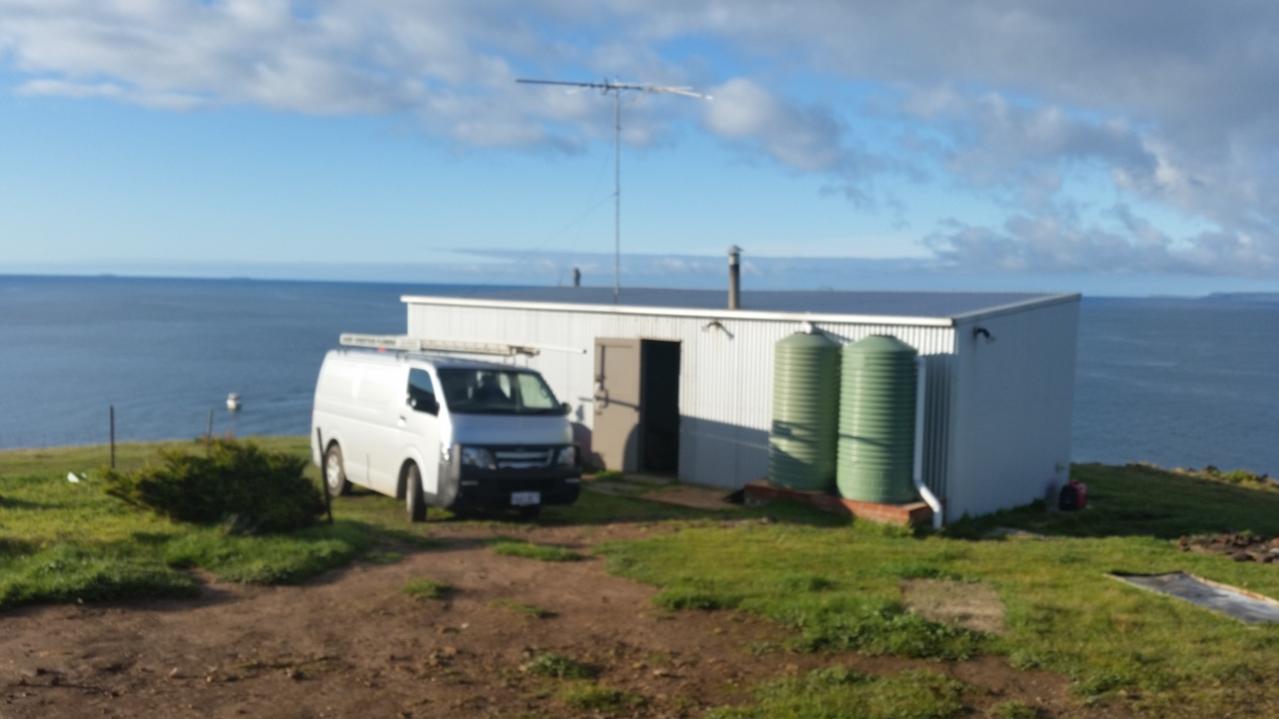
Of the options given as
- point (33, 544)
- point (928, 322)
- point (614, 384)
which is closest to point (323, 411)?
point (614, 384)

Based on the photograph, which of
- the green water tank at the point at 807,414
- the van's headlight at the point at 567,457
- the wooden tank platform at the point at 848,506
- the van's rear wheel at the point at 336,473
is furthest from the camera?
the van's rear wheel at the point at 336,473

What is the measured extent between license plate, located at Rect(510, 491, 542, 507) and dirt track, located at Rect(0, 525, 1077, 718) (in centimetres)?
317

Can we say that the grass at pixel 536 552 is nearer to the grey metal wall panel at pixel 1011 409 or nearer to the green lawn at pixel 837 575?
the green lawn at pixel 837 575

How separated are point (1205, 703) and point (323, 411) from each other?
38.8 ft

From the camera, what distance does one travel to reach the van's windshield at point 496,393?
44.0ft

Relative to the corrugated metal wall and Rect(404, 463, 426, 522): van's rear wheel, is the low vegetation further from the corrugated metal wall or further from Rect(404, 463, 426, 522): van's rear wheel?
the corrugated metal wall

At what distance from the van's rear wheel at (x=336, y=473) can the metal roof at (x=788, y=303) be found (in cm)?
464

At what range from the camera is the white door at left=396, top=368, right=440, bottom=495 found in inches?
519

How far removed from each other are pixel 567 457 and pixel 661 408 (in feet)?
20.9

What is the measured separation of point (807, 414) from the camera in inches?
591

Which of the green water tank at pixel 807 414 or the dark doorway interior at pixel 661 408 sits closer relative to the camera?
the green water tank at pixel 807 414

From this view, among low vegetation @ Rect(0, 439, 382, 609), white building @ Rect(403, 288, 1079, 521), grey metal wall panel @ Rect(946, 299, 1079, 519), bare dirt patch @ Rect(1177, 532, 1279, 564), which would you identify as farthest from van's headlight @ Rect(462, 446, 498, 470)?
bare dirt patch @ Rect(1177, 532, 1279, 564)

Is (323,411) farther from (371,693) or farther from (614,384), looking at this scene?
(371,693)

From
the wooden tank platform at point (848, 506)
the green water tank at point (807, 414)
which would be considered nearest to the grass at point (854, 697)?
the wooden tank platform at point (848, 506)
